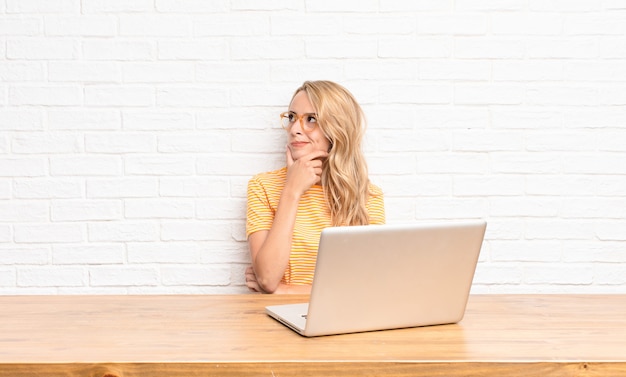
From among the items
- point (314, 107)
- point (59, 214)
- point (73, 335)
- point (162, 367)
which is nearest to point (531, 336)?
point (162, 367)

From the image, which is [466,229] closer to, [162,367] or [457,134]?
[162,367]

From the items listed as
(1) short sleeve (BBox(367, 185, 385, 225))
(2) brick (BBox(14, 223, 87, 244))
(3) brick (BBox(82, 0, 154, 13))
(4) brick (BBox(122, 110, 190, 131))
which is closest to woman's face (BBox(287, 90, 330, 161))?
(1) short sleeve (BBox(367, 185, 385, 225))

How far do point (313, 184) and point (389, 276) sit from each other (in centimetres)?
99

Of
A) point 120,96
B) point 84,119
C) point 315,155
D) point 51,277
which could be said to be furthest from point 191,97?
point 51,277

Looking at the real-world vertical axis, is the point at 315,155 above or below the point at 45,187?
above

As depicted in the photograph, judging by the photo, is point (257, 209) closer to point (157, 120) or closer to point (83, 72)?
point (157, 120)

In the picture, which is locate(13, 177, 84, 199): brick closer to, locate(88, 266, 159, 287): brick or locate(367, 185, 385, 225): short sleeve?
locate(88, 266, 159, 287): brick

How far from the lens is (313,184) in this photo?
2.22 metres

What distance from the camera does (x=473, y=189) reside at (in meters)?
2.40

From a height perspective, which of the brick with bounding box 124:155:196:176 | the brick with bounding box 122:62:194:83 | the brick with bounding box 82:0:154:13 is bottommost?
the brick with bounding box 124:155:196:176

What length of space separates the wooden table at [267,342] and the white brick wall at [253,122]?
79 cm

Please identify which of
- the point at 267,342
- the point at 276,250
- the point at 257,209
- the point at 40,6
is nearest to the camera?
the point at 267,342

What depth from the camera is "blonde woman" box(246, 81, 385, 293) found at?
2178 millimetres

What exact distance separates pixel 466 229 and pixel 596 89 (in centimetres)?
139
